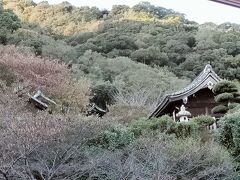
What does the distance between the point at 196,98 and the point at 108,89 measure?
1006 cm

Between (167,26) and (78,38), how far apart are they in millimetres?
7087

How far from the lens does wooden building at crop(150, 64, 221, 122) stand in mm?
12797

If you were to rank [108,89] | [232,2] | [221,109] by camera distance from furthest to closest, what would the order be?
[108,89] → [221,109] → [232,2]

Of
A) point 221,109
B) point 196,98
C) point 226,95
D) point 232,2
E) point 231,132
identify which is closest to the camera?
point 232,2

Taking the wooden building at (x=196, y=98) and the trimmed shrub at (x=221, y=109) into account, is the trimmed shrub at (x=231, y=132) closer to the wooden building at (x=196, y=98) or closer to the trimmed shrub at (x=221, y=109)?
the trimmed shrub at (x=221, y=109)

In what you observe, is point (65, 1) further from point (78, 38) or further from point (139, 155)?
point (139, 155)

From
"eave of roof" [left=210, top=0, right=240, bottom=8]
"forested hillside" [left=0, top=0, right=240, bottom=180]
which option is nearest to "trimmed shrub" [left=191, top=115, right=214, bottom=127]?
"forested hillside" [left=0, top=0, right=240, bottom=180]

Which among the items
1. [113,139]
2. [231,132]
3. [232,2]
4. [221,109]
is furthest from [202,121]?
[232,2]

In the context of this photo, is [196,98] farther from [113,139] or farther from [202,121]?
[113,139]

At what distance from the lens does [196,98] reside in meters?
13.3

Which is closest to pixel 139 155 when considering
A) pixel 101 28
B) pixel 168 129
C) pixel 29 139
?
pixel 168 129

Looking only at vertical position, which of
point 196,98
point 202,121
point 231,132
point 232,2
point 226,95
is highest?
point 232,2

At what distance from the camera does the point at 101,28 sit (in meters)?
30.2

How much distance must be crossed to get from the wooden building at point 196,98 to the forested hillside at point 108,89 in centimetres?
182
